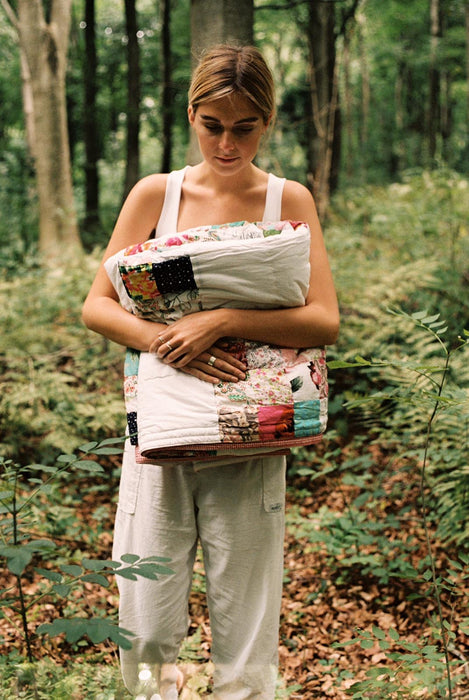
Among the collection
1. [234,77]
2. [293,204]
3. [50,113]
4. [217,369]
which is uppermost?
[50,113]

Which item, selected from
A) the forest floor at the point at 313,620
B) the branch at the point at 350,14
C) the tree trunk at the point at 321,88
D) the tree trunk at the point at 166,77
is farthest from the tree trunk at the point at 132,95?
the forest floor at the point at 313,620

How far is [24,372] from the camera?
4840 mm

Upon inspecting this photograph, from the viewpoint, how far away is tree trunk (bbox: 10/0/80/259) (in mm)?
9320

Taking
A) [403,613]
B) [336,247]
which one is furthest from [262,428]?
[336,247]

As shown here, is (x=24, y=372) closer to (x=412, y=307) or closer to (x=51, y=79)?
(x=412, y=307)

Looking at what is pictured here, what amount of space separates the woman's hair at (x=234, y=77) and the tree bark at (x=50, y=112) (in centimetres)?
756

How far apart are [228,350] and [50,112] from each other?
8.85 meters

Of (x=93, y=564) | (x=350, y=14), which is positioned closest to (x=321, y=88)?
(x=350, y=14)

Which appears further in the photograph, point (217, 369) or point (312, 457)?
point (312, 457)

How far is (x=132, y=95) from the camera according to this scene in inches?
444

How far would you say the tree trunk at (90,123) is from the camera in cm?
1283

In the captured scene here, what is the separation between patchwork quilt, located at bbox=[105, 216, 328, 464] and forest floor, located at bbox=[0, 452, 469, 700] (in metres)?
1.15

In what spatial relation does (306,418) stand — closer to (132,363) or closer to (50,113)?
(132,363)

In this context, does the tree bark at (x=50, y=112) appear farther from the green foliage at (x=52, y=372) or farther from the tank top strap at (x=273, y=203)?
the tank top strap at (x=273, y=203)
